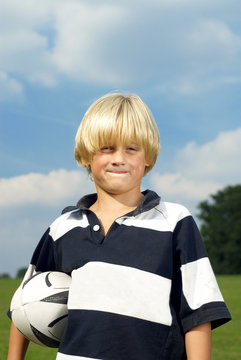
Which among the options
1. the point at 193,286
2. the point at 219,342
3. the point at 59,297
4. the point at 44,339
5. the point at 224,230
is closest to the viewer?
the point at 193,286

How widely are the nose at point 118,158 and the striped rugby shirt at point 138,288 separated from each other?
0.29 metres

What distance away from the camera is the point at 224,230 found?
190 ft

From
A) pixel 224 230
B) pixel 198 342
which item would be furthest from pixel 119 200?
pixel 224 230

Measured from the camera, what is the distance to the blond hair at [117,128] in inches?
123

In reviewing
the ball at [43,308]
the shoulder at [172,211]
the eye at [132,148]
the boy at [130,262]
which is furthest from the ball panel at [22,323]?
the eye at [132,148]

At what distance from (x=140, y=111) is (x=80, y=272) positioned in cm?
101

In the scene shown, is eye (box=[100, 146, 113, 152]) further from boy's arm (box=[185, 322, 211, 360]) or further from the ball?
boy's arm (box=[185, 322, 211, 360])

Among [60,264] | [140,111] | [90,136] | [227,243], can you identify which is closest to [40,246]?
[60,264]

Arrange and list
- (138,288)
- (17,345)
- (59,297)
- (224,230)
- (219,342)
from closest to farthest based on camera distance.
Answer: (138,288) < (59,297) < (17,345) < (219,342) < (224,230)

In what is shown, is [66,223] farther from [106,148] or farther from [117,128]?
[117,128]

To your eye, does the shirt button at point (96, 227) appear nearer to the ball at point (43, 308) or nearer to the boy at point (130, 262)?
the boy at point (130, 262)

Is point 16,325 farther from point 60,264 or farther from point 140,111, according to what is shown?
point 140,111

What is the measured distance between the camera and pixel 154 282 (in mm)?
3012

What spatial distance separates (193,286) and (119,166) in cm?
81
